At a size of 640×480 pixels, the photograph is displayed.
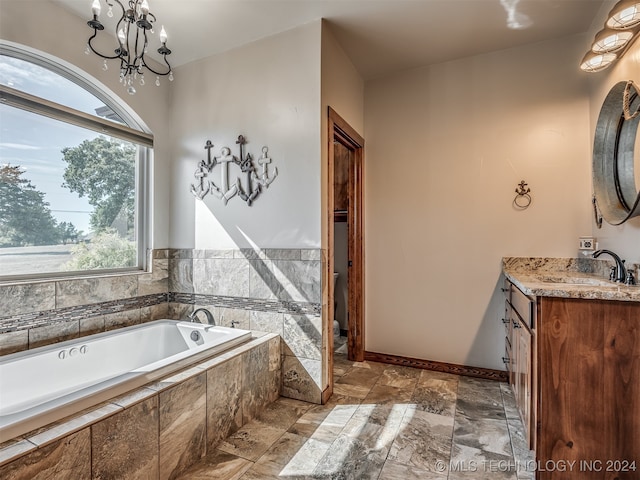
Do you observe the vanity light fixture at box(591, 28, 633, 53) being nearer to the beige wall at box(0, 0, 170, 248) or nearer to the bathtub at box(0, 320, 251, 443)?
the bathtub at box(0, 320, 251, 443)

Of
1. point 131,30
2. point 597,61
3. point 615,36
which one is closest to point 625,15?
point 615,36

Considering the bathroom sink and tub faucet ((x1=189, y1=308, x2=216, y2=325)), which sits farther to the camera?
tub faucet ((x1=189, y1=308, x2=216, y2=325))

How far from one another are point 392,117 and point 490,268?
1.62 metres

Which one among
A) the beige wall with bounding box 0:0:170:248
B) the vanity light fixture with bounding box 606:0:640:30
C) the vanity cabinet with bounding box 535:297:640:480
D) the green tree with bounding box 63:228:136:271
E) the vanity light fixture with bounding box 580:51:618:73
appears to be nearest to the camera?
the vanity cabinet with bounding box 535:297:640:480

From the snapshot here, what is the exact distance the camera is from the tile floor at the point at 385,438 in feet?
5.35

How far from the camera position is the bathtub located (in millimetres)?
1276

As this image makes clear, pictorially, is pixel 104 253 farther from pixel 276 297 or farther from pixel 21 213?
pixel 276 297

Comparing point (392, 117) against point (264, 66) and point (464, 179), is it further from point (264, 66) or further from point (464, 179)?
point (264, 66)

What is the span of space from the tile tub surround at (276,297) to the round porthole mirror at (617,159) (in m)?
1.84

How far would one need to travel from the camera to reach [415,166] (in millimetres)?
3010

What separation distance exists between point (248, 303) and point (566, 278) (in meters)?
2.22

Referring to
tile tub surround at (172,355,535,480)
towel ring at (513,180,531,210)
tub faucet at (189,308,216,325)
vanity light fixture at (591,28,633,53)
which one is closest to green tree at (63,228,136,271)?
tub faucet at (189,308,216,325)

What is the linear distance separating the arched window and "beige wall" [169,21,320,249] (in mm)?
368

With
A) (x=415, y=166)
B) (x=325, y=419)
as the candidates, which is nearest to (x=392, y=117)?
(x=415, y=166)
